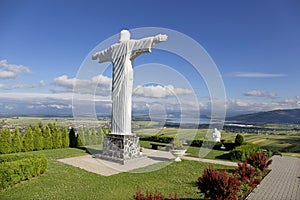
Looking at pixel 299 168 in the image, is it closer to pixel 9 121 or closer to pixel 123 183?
pixel 123 183

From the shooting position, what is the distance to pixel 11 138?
36.8ft

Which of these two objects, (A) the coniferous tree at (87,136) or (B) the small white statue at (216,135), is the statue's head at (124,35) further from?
(B) the small white statue at (216,135)

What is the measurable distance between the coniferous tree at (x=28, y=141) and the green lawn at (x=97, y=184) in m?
5.07

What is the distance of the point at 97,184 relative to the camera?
588 cm

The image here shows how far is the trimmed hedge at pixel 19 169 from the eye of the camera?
534 cm

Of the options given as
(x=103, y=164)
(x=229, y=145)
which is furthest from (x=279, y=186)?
(x=229, y=145)

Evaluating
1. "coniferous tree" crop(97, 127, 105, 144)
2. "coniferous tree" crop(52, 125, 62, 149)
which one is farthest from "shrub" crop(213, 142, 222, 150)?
"coniferous tree" crop(52, 125, 62, 149)

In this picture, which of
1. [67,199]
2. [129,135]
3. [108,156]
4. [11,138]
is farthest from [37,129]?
[67,199]

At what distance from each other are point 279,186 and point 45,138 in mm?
11675

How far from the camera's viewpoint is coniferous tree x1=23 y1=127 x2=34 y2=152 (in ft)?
38.1

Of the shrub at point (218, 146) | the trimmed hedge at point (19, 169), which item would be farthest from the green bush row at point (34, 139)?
the shrub at point (218, 146)

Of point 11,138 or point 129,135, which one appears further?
Result: point 11,138

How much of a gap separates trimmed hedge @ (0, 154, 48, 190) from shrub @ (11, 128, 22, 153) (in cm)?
497

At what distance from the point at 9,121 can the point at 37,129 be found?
73.8 inches
